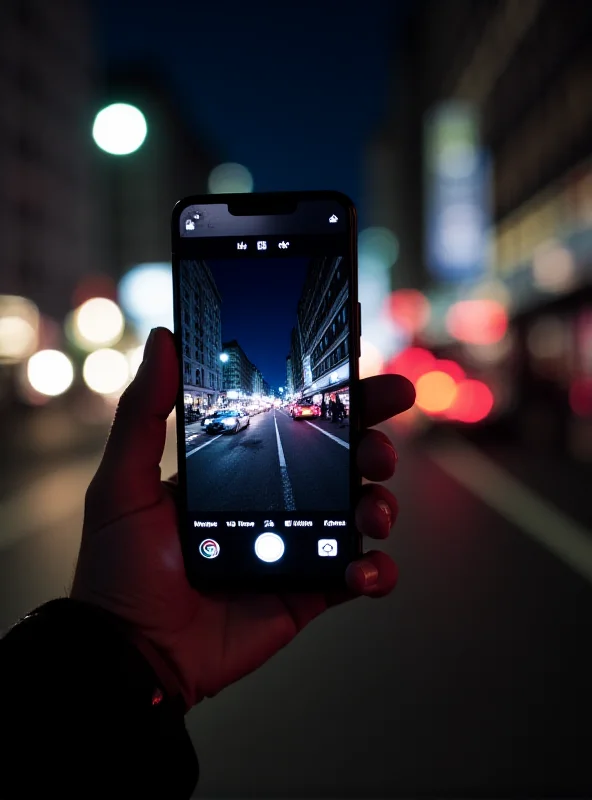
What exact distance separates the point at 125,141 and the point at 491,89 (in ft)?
192

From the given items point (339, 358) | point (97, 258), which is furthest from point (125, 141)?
point (97, 258)

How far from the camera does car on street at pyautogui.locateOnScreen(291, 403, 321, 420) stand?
2451mm

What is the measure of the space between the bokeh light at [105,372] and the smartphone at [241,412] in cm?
3912

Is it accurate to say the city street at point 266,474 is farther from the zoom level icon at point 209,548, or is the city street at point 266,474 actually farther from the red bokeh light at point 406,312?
the red bokeh light at point 406,312

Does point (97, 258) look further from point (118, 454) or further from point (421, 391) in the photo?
point (118, 454)

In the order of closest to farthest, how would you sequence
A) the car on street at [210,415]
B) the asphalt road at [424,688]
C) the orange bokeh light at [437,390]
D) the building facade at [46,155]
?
the car on street at [210,415] → the asphalt road at [424,688] → the orange bokeh light at [437,390] → the building facade at [46,155]

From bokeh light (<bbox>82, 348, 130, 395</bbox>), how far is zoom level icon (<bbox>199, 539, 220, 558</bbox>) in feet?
129

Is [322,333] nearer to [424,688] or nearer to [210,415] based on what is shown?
[210,415]

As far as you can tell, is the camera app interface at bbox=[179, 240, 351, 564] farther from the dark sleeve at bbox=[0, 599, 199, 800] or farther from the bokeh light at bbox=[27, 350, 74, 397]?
the bokeh light at bbox=[27, 350, 74, 397]

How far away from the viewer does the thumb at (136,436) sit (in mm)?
2168

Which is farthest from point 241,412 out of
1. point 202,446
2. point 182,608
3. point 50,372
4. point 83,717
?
point 50,372

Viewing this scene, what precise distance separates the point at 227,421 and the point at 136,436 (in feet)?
1.36

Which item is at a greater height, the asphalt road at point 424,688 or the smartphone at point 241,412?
the smartphone at point 241,412

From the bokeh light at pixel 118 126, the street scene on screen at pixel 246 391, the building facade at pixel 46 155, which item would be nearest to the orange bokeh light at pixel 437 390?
the bokeh light at pixel 118 126
